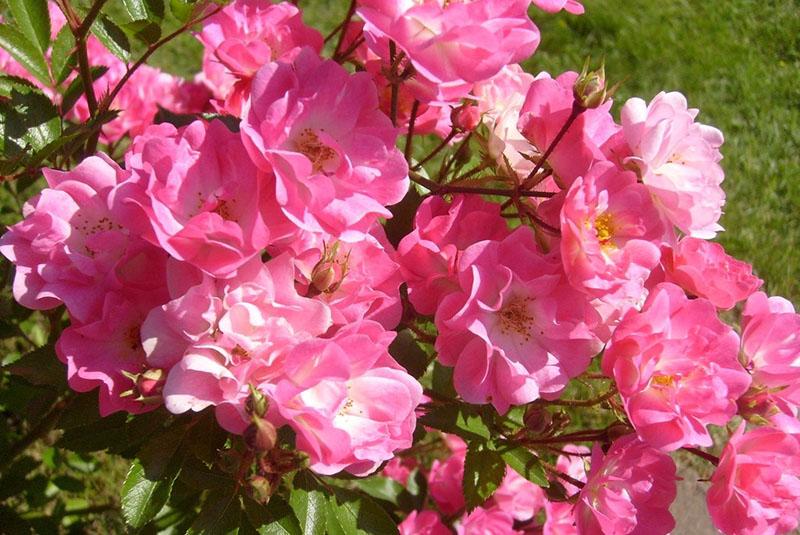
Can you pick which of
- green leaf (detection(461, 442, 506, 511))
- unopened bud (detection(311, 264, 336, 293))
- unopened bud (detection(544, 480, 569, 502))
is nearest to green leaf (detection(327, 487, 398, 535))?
green leaf (detection(461, 442, 506, 511))

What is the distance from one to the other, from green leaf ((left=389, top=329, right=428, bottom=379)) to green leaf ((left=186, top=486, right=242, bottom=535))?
267 millimetres

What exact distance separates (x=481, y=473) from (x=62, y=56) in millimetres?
872

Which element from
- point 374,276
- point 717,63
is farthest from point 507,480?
point 717,63

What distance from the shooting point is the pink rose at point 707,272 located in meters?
1.01

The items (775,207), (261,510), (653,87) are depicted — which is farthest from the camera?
(653,87)

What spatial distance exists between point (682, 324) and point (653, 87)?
2.91 meters

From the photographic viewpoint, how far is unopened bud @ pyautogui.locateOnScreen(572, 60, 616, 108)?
901mm

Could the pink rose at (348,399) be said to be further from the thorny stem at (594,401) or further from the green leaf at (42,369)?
the green leaf at (42,369)

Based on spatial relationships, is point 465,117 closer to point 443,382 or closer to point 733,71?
point 443,382

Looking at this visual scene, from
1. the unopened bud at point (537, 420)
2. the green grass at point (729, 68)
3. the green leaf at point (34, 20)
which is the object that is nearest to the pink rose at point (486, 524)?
the unopened bud at point (537, 420)

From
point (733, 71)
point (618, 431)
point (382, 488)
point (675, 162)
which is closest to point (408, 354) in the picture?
point (618, 431)

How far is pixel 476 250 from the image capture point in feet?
3.02

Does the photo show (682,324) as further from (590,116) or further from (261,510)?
(261,510)

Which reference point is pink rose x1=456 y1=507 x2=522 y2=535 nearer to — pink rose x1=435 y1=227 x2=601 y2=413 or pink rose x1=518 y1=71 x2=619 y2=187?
pink rose x1=435 y1=227 x2=601 y2=413
